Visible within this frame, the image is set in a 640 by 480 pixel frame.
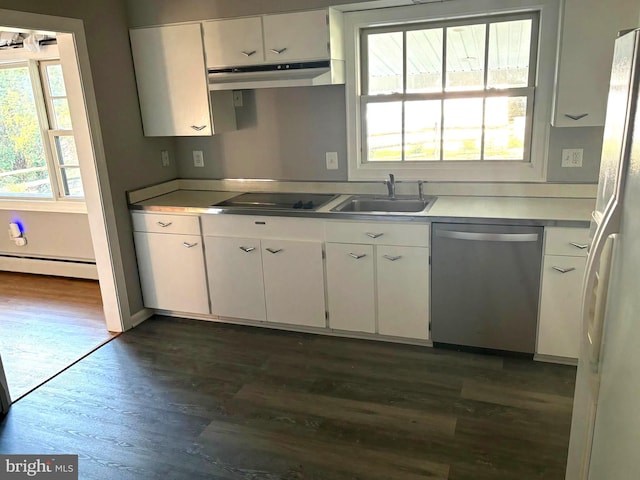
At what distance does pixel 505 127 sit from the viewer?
316cm

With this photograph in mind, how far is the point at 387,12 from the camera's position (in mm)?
3135

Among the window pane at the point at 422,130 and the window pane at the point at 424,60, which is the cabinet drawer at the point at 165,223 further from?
→ the window pane at the point at 424,60

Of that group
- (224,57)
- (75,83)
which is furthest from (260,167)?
(75,83)

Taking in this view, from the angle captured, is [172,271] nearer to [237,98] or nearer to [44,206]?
[237,98]

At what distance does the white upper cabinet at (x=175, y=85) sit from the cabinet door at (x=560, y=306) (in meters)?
2.31

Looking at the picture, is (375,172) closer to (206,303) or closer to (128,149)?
(206,303)

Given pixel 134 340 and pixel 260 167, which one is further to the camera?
pixel 260 167

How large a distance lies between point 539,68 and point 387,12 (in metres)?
0.97

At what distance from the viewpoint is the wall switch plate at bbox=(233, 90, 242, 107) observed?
3.65 metres

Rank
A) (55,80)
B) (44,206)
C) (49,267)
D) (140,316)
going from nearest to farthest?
(140,316)
(55,80)
(44,206)
(49,267)

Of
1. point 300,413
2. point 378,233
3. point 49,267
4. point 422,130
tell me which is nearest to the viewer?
point 300,413

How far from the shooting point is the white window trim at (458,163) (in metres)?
2.88

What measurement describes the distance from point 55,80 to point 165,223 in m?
1.90

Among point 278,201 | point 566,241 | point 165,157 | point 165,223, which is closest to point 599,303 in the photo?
point 566,241
